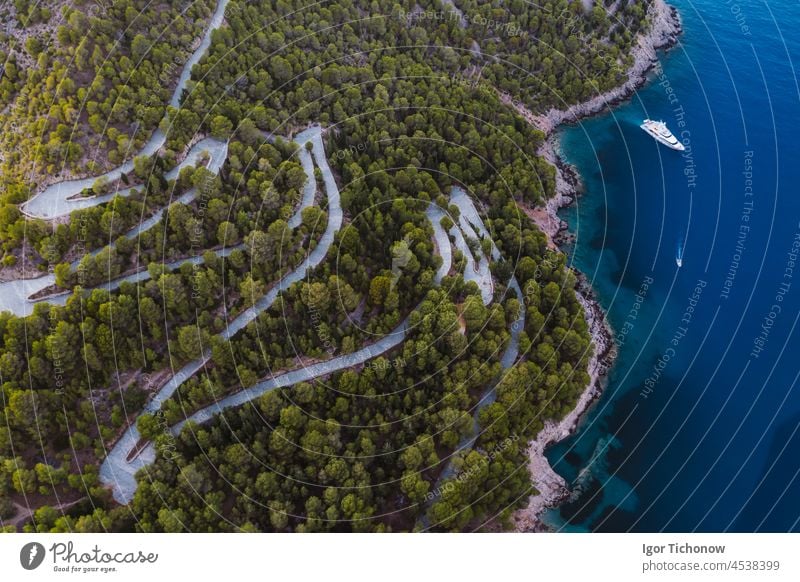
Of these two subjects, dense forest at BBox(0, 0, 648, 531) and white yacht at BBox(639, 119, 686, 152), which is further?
white yacht at BBox(639, 119, 686, 152)

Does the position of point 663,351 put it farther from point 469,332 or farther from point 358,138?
point 358,138
